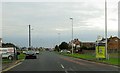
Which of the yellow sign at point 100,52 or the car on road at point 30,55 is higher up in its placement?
the yellow sign at point 100,52

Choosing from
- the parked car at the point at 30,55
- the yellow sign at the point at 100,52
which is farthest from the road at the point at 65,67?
the parked car at the point at 30,55

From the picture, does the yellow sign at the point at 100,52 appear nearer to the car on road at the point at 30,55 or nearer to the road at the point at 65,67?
the road at the point at 65,67

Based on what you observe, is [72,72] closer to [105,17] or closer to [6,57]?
[105,17]

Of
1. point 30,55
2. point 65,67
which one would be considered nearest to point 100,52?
point 30,55

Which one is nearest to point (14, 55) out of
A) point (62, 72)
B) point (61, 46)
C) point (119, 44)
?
point (62, 72)

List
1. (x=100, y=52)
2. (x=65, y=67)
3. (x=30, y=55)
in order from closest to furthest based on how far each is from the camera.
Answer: (x=65, y=67) → (x=100, y=52) → (x=30, y=55)

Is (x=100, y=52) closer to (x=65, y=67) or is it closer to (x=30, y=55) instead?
(x=30, y=55)

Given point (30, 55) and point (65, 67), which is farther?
point (30, 55)

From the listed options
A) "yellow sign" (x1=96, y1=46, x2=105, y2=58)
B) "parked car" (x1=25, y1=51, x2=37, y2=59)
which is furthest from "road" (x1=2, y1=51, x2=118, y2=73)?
"parked car" (x1=25, y1=51, x2=37, y2=59)

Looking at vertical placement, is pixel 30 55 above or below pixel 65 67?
below

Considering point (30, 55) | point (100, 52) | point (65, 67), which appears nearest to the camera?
point (65, 67)

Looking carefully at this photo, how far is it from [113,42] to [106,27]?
75.6 meters

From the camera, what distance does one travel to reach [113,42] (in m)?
121

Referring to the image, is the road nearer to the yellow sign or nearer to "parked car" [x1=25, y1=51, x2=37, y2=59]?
the yellow sign
